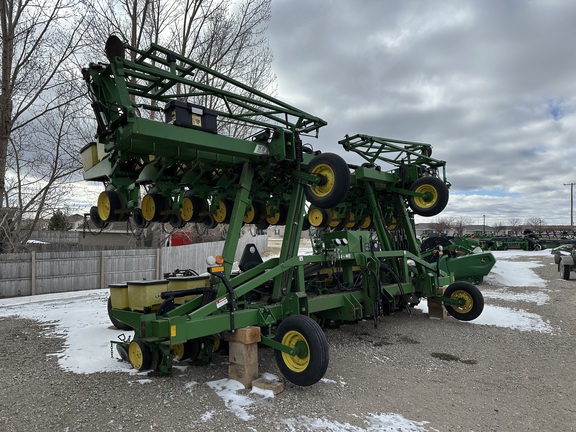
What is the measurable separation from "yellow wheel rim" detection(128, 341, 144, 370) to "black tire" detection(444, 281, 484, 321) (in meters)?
5.75

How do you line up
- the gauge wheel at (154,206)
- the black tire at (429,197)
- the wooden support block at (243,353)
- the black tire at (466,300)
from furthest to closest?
the black tire at (466,300), the black tire at (429,197), the gauge wheel at (154,206), the wooden support block at (243,353)

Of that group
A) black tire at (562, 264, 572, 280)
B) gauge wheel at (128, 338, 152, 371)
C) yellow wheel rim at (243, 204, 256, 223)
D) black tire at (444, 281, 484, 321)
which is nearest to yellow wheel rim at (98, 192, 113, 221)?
gauge wheel at (128, 338, 152, 371)

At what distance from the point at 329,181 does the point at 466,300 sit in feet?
14.5

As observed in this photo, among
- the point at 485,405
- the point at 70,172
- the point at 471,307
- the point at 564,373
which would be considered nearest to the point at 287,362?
the point at 485,405

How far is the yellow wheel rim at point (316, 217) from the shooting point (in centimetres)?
822

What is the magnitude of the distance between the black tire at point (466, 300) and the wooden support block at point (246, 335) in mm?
4794

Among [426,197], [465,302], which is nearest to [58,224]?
[426,197]

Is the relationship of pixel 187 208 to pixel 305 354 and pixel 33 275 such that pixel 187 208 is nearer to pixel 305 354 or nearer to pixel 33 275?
pixel 305 354

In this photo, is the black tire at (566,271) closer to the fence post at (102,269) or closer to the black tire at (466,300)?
the black tire at (466,300)

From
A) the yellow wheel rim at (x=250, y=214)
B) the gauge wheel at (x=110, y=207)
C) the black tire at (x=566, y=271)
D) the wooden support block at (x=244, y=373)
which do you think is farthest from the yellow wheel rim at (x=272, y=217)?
the black tire at (x=566, y=271)

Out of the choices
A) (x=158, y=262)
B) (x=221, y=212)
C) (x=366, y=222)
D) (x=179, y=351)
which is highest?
(x=221, y=212)

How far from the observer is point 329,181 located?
17.3 feet

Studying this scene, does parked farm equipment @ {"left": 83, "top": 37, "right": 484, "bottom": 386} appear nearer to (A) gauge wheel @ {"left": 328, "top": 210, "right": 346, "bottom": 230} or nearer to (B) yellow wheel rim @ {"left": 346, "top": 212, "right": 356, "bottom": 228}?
(A) gauge wheel @ {"left": 328, "top": 210, "right": 346, "bottom": 230}

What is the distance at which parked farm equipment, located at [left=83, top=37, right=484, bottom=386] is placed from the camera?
15.2 feet
